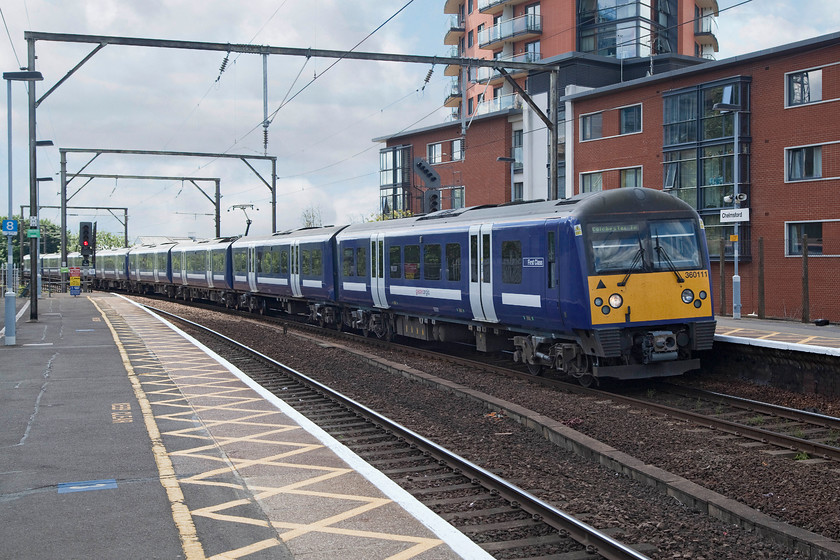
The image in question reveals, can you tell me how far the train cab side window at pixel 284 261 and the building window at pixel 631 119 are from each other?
16392mm

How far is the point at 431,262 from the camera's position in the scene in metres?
17.8

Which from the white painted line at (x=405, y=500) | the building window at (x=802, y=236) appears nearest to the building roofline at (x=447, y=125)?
the building window at (x=802, y=236)

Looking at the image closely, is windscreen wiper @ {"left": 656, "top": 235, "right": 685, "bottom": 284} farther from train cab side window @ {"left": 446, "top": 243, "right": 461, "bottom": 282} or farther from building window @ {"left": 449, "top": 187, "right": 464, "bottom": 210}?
building window @ {"left": 449, "top": 187, "right": 464, "bottom": 210}

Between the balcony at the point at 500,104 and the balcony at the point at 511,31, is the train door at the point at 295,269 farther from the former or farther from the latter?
the balcony at the point at 511,31

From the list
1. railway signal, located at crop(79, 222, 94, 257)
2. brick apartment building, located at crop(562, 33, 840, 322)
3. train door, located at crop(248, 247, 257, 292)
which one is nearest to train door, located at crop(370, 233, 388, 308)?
train door, located at crop(248, 247, 257, 292)

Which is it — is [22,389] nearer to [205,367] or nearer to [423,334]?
[205,367]

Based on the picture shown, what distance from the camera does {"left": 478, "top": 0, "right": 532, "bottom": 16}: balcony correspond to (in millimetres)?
51812

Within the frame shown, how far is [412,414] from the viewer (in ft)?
37.3

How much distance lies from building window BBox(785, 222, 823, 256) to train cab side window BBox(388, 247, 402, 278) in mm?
15904

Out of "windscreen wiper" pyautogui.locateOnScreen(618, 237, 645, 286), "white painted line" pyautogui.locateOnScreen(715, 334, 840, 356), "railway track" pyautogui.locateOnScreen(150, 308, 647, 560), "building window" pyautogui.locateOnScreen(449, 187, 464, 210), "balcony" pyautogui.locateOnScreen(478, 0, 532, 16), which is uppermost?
"balcony" pyautogui.locateOnScreen(478, 0, 532, 16)

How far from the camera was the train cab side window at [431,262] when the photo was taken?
57.4ft

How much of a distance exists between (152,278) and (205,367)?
36.3 m

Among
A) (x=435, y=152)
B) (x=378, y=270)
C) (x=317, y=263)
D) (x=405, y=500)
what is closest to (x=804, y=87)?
(x=378, y=270)

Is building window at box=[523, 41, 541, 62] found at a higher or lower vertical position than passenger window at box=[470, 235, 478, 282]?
higher
